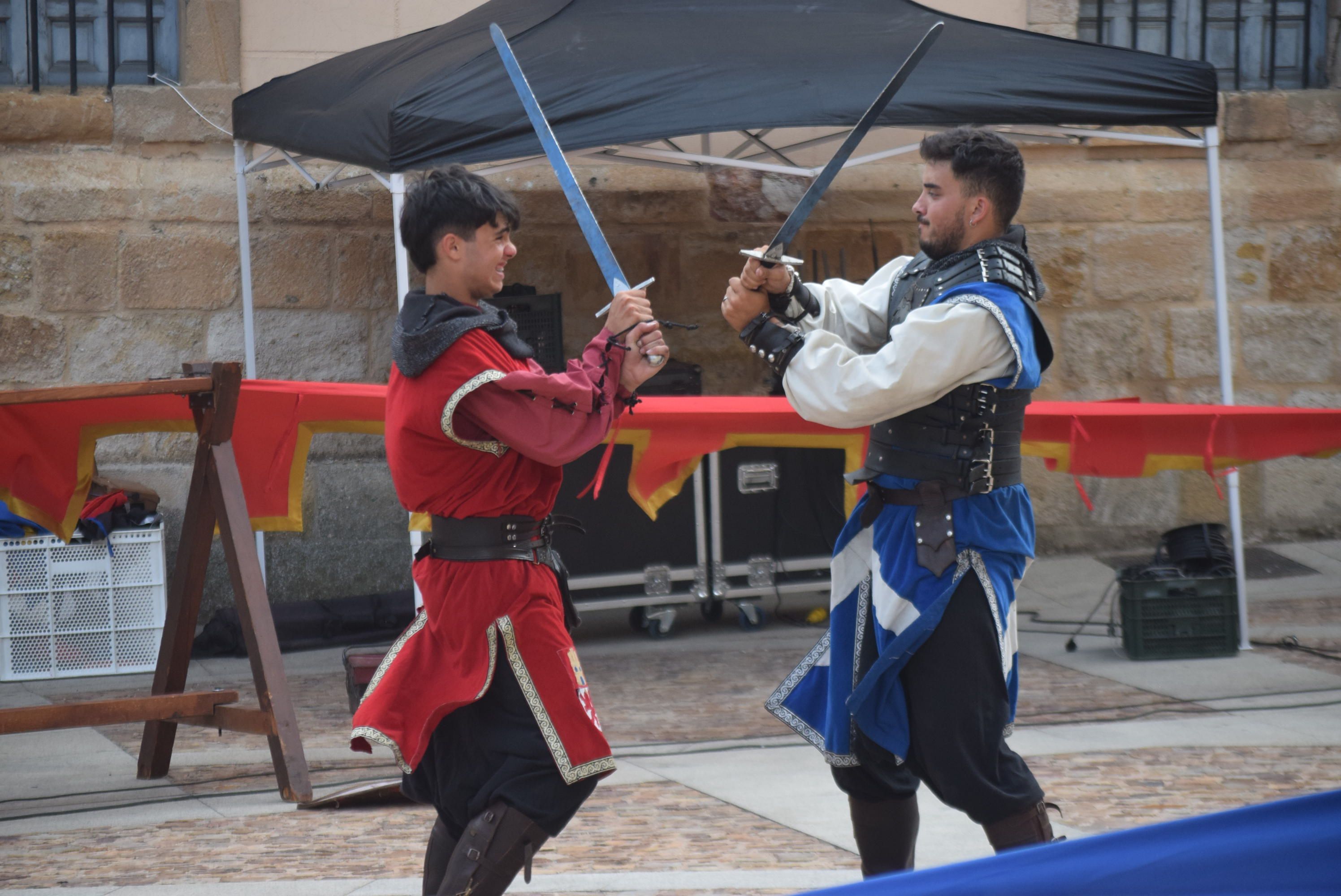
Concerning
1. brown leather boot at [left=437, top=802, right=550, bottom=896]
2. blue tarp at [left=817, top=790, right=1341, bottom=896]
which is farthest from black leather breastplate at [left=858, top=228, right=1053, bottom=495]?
blue tarp at [left=817, top=790, right=1341, bottom=896]

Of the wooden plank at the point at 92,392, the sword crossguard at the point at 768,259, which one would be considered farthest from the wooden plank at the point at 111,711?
the sword crossguard at the point at 768,259

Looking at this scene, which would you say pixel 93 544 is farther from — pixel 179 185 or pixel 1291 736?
pixel 1291 736

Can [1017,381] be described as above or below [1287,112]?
below

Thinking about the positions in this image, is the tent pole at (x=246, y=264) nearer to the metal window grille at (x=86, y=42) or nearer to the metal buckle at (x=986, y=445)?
the metal window grille at (x=86, y=42)

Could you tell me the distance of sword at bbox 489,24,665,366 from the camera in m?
2.56

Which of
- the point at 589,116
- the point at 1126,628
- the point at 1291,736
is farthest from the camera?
the point at 1126,628

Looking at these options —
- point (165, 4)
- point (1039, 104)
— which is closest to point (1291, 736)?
point (1039, 104)

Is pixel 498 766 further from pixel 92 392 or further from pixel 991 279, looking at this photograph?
pixel 92 392

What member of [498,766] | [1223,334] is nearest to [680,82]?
[1223,334]

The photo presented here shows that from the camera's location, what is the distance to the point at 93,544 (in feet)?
19.8

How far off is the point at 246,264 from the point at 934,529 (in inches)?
186

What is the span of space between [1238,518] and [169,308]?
16.5 feet

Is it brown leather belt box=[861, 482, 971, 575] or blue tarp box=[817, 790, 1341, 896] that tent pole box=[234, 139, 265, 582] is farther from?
blue tarp box=[817, 790, 1341, 896]

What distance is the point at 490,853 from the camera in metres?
2.39
